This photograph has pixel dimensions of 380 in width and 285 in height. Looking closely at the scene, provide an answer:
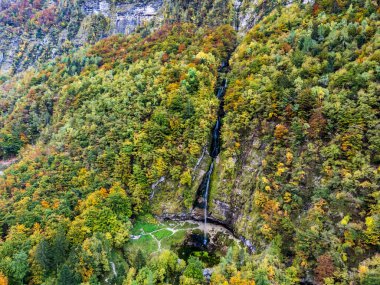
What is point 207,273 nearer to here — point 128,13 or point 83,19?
point 128,13

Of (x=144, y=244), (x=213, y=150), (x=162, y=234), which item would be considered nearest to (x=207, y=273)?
(x=162, y=234)

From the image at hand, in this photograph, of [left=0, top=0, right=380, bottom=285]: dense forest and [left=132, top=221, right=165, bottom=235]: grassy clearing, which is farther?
[left=132, top=221, right=165, bottom=235]: grassy clearing

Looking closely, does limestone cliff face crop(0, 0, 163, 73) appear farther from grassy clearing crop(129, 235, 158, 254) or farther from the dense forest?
grassy clearing crop(129, 235, 158, 254)

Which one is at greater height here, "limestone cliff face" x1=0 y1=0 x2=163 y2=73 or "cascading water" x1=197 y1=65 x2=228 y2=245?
"limestone cliff face" x1=0 y1=0 x2=163 y2=73

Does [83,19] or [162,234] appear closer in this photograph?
[162,234]

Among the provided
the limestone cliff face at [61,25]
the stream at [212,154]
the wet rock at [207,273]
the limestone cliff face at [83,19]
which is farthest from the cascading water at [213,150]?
the limestone cliff face at [61,25]

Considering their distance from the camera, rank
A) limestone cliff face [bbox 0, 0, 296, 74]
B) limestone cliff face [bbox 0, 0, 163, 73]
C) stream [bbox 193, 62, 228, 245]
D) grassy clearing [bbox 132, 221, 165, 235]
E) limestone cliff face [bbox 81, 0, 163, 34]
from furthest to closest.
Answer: limestone cliff face [bbox 0, 0, 163, 73], limestone cliff face [bbox 81, 0, 163, 34], limestone cliff face [bbox 0, 0, 296, 74], stream [bbox 193, 62, 228, 245], grassy clearing [bbox 132, 221, 165, 235]

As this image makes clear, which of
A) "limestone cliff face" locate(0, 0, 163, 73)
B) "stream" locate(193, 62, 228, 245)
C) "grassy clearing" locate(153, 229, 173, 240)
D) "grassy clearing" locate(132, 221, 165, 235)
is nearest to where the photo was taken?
"grassy clearing" locate(153, 229, 173, 240)

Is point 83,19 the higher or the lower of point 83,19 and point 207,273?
the higher

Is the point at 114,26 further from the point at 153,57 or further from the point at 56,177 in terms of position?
the point at 56,177

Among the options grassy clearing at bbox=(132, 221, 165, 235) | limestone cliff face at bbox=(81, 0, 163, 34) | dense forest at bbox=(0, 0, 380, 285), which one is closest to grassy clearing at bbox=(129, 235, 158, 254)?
dense forest at bbox=(0, 0, 380, 285)

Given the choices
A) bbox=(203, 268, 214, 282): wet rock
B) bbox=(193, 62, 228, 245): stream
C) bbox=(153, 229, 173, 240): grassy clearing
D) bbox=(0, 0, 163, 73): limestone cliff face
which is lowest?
bbox=(153, 229, 173, 240): grassy clearing
